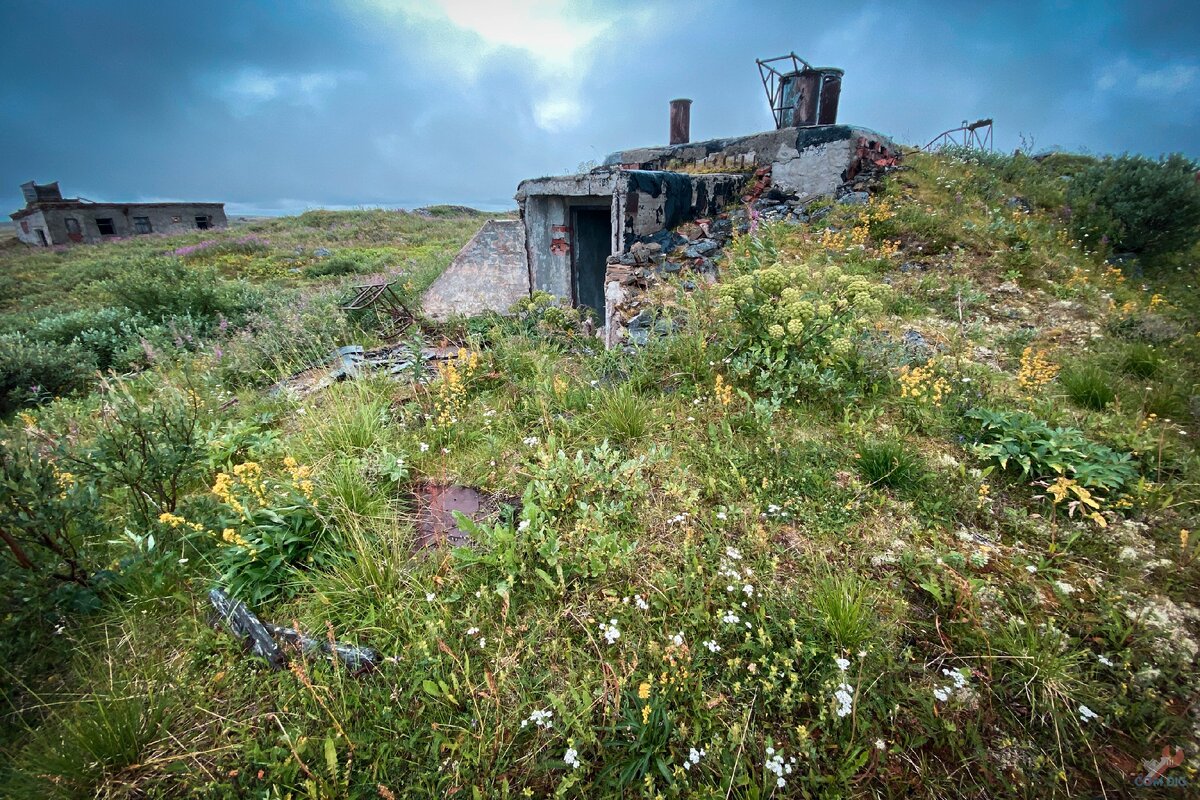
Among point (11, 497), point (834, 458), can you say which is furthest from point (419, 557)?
point (834, 458)

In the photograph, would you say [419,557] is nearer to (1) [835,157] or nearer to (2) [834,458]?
(2) [834,458]

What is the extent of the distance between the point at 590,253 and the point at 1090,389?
6585 millimetres

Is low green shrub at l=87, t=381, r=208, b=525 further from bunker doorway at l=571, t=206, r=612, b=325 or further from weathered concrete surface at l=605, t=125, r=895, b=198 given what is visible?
weathered concrete surface at l=605, t=125, r=895, b=198

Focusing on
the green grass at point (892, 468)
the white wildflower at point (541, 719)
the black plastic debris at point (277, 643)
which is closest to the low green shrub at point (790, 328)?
the green grass at point (892, 468)

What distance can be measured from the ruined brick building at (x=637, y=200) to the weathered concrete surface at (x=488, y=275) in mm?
19

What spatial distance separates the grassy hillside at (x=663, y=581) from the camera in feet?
5.44

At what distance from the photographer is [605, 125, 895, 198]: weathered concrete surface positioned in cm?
738

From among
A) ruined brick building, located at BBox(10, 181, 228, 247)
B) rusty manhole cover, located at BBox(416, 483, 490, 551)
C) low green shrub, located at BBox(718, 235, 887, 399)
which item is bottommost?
rusty manhole cover, located at BBox(416, 483, 490, 551)

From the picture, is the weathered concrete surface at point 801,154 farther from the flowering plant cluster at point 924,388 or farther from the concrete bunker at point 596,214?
the flowering plant cluster at point 924,388

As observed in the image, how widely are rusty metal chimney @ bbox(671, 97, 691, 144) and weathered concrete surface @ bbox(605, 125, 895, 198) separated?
149 cm

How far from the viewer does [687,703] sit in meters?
1.82

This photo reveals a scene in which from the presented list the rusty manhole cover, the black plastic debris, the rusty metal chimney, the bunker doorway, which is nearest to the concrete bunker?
the bunker doorway

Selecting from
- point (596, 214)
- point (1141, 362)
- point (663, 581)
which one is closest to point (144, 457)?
point (663, 581)

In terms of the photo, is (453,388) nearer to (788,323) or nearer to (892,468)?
(788,323)
